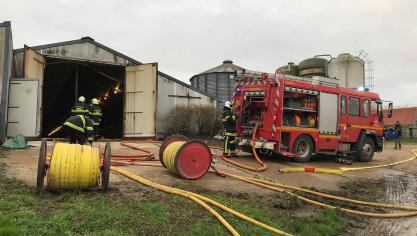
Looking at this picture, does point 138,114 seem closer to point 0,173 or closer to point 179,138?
point 179,138

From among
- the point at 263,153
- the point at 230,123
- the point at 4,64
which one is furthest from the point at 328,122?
the point at 4,64

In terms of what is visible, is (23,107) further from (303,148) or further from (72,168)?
(303,148)

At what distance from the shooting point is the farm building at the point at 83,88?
13641 millimetres

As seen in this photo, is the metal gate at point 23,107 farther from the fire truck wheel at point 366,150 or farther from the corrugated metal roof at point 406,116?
the corrugated metal roof at point 406,116

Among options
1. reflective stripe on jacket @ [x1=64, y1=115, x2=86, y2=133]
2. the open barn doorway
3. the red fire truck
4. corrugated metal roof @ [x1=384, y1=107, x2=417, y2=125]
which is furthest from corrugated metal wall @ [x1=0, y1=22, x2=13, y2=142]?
corrugated metal roof @ [x1=384, y1=107, x2=417, y2=125]

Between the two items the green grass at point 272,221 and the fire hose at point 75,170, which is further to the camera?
the fire hose at point 75,170

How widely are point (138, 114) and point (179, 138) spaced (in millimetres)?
8374

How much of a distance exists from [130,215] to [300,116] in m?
7.96

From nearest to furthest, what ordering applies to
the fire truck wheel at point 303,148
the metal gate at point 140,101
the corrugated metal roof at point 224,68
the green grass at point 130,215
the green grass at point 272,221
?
the green grass at point 130,215 < the green grass at point 272,221 < the fire truck wheel at point 303,148 < the metal gate at point 140,101 < the corrugated metal roof at point 224,68

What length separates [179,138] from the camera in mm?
8797

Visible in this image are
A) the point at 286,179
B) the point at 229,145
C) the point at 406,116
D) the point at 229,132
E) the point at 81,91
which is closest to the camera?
the point at 286,179

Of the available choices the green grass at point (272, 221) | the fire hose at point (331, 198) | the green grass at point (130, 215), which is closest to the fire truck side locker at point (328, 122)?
the fire hose at point (331, 198)

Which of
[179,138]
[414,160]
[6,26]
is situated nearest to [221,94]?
[414,160]

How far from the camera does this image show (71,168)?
566cm
